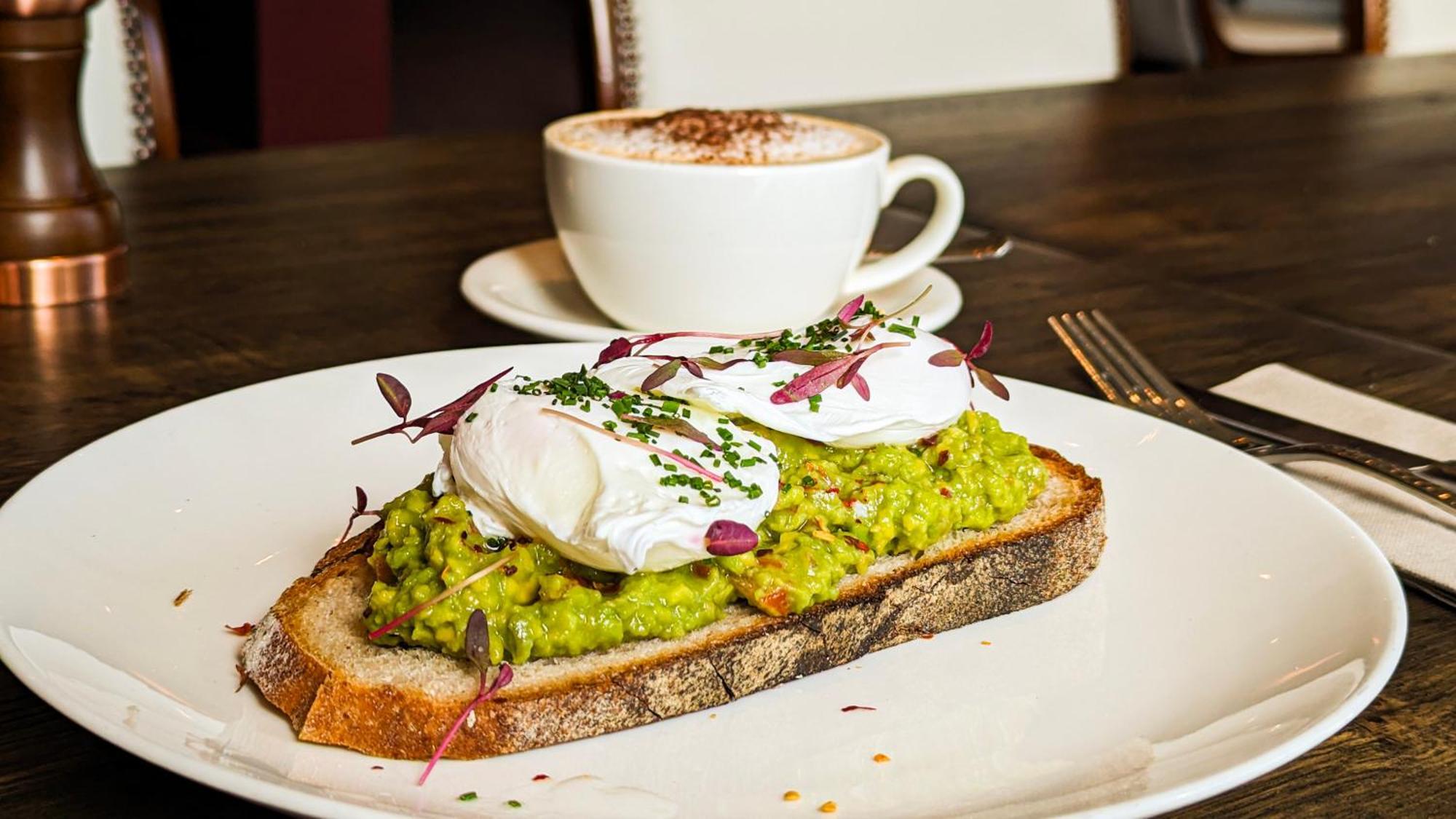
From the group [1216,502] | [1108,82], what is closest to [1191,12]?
[1108,82]

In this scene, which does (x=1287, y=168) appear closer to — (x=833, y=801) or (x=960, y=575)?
(x=960, y=575)

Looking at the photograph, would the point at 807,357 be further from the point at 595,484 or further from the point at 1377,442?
the point at 1377,442

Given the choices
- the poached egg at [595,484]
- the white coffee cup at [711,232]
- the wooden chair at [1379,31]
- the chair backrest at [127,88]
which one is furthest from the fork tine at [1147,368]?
the wooden chair at [1379,31]

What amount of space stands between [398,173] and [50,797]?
200 cm

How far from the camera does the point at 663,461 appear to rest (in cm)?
102

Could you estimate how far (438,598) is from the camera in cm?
96

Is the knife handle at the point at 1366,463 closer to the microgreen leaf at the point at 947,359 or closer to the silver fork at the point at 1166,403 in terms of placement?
the silver fork at the point at 1166,403

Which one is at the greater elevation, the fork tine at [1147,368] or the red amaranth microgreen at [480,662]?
the red amaranth microgreen at [480,662]

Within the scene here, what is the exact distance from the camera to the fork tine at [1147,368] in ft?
5.33

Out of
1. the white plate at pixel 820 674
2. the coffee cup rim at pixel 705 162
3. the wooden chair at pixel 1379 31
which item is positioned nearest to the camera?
the white plate at pixel 820 674

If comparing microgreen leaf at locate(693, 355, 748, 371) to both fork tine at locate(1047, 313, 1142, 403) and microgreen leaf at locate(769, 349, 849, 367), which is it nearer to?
microgreen leaf at locate(769, 349, 849, 367)

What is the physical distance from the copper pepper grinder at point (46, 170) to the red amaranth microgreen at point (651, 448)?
1.20 m

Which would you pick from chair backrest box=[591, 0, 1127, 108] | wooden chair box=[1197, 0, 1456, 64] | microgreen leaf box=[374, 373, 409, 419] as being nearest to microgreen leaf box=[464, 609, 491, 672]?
microgreen leaf box=[374, 373, 409, 419]

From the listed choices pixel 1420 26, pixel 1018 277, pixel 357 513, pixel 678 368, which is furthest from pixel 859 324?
pixel 1420 26
